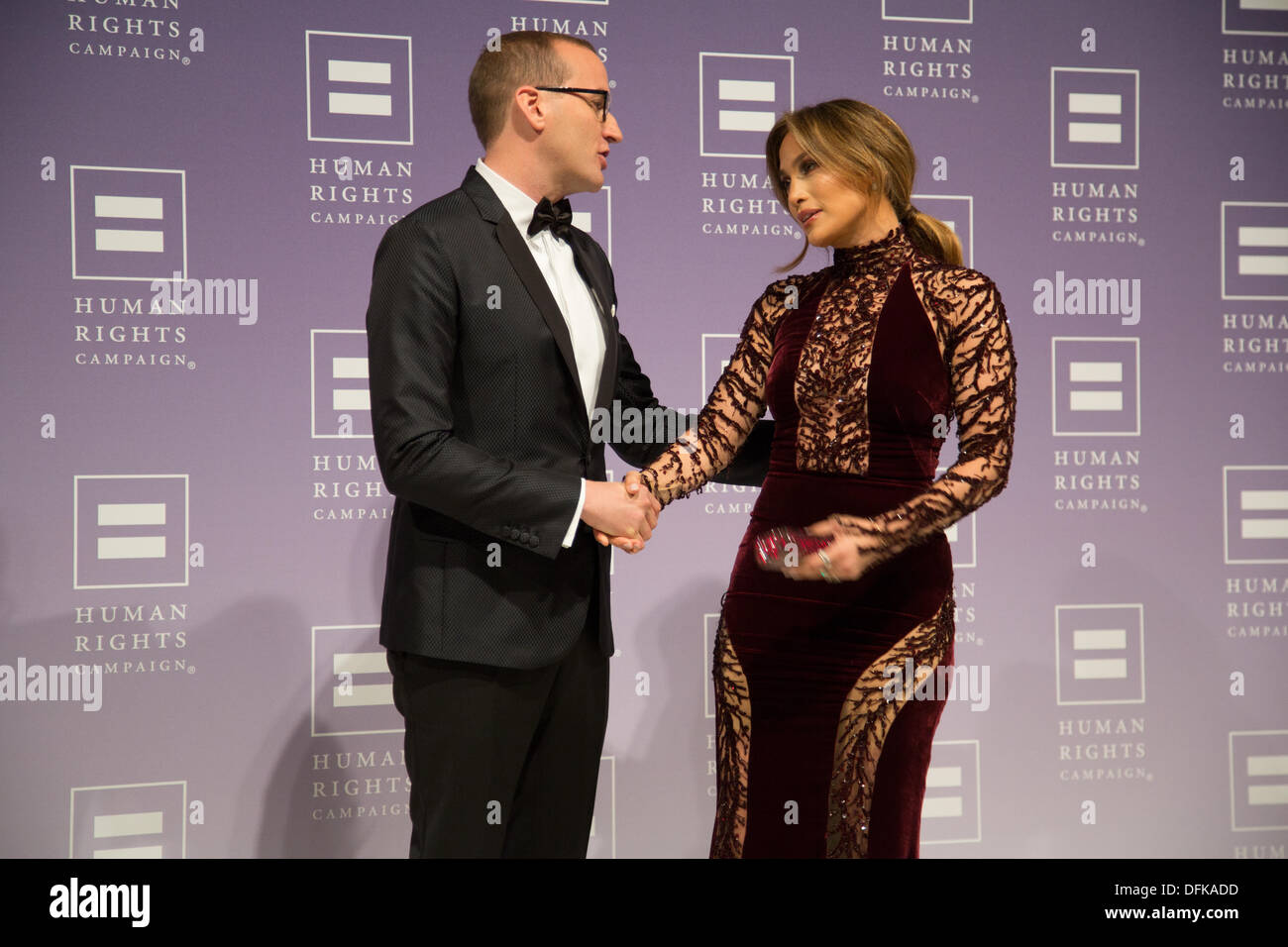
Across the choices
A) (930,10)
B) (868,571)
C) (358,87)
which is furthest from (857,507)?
(930,10)

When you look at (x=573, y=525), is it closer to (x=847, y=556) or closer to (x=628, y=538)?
(x=628, y=538)

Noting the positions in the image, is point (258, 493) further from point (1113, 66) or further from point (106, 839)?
point (1113, 66)

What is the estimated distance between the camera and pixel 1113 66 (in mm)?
3666

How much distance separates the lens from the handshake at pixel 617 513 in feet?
7.11

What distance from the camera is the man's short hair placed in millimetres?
2326

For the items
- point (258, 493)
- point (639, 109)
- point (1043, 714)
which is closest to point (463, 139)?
point (639, 109)

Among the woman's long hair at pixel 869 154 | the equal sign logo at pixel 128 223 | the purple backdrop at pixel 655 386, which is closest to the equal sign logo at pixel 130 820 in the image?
the purple backdrop at pixel 655 386

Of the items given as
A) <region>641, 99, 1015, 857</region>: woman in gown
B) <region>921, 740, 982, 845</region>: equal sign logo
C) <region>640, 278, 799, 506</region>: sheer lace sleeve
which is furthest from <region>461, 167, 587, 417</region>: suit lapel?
<region>921, 740, 982, 845</region>: equal sign logo

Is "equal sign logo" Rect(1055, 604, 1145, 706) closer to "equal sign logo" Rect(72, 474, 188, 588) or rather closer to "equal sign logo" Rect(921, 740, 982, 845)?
"equal sign logo" Rect(921, 740, 982, 845)

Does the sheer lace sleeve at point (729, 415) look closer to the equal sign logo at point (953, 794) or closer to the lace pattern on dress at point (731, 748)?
the lace pattern on dress at point (731, 748)

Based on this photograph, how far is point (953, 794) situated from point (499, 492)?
2283 mm

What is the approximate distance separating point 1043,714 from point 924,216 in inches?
81.6

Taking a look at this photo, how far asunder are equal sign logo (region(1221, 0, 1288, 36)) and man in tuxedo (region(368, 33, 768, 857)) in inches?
106

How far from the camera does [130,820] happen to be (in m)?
3.19
